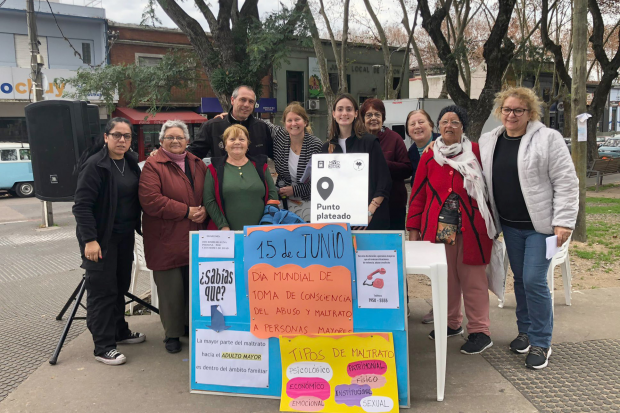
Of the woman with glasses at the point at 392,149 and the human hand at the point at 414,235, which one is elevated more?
the woman with glasses at the point at 392,149

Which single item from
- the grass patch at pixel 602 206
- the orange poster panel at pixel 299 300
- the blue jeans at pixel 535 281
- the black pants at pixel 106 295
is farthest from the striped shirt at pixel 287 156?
the grass patch at pixel 602 206

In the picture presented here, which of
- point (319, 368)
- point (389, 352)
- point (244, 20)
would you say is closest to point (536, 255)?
point (389, 352)

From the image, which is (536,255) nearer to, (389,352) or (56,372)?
(389,352)

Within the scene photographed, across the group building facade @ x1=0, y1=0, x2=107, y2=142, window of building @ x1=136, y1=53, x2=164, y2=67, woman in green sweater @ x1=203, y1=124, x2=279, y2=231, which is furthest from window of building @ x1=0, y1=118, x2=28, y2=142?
woman in green sweater @ x1=203, y1=124, x2=279, y2=231

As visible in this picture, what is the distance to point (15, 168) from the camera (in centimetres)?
1655

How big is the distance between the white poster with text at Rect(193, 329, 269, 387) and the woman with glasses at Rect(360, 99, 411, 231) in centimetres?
180

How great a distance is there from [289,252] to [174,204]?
3.63 feet

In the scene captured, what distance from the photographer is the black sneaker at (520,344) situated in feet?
12.2

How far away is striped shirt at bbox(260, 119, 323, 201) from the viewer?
13.8 ft

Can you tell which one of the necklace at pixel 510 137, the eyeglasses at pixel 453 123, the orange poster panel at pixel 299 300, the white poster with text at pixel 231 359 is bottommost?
the white poster with text at pixel 231 359

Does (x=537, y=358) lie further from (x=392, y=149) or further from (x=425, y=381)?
(x=392, y=149)

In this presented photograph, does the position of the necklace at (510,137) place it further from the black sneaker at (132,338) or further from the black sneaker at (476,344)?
the black sneaker at (132,338)

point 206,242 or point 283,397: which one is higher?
A: point 206,242

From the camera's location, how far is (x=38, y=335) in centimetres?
447
